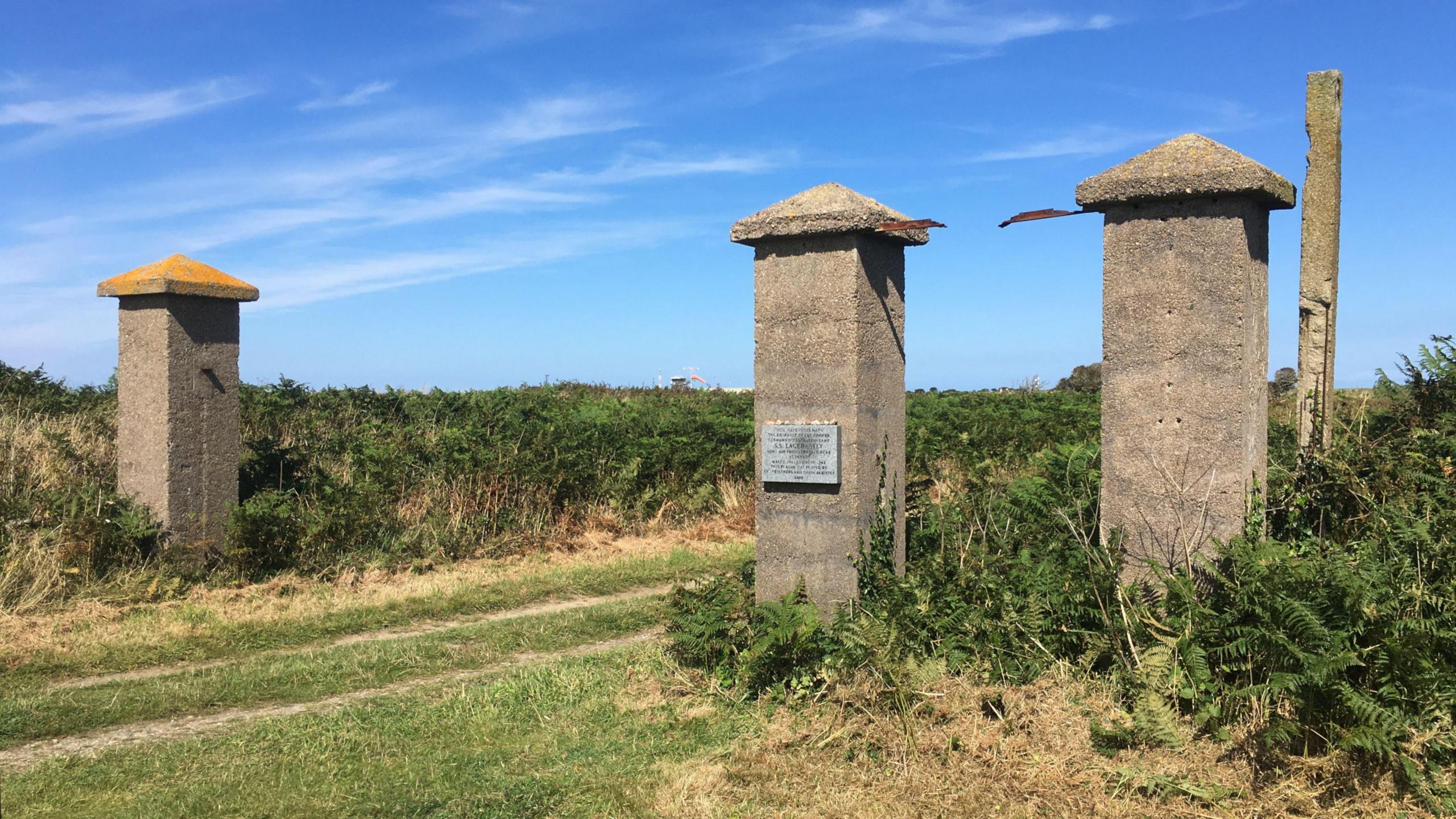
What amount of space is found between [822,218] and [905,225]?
53cm

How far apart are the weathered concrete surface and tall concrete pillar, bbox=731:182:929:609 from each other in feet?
8.98

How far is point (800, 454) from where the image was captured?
263 inches

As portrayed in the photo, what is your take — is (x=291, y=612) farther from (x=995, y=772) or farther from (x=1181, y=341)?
(x=1181, y=341)

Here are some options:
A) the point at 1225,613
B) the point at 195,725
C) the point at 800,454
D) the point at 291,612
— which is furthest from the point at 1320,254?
the point at 291,612

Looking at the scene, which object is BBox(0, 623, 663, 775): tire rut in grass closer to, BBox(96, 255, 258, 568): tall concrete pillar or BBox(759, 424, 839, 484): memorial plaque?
BBox(759, 424, 839, 484): memorial plaque

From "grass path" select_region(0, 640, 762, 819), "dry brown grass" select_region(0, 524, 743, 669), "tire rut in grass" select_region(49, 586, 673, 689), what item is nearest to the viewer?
"grass path" select_region(0, 640, 762, 819)

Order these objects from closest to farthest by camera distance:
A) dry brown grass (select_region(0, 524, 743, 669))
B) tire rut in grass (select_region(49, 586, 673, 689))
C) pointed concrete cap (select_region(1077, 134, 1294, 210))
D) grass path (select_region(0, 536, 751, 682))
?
pointed concrete cap (select_region(1077, 134, 1294, 210)), tire rut in grass (select_region(49, 586, 673, 689)), grass path (select_region(0, 536, 751, 682)), dry brown grass (select_region(0, 524, 743, 669))

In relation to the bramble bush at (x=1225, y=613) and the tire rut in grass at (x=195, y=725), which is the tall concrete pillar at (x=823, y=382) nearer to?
the bramble bush at (x=1225, y=613)

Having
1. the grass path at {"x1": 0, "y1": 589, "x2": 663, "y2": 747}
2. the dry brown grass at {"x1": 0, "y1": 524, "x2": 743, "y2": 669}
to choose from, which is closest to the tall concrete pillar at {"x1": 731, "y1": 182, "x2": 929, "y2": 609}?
the grass path at {"x1": 0, "y1": 589, "x2": 663, "y2": 747}

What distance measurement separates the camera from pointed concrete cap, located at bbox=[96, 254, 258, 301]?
34.3 ft

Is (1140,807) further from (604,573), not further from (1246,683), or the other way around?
(604,573)

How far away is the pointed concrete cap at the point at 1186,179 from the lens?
5.85m

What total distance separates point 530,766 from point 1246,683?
3926mm

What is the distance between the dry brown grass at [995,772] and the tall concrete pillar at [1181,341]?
4.37ft
